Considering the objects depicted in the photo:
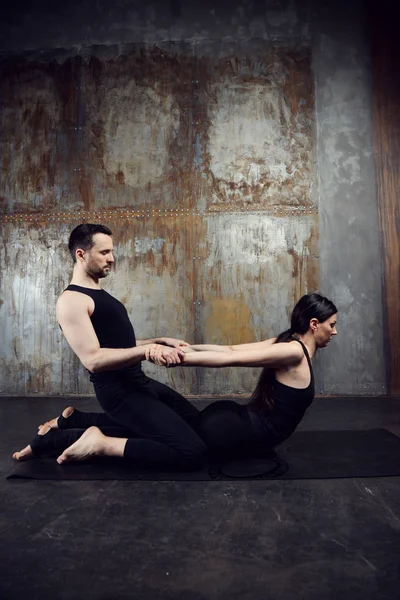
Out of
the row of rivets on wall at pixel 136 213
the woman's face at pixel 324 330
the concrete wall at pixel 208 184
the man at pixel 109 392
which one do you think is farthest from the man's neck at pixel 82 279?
the row of rivets on wall at pixel 136 213

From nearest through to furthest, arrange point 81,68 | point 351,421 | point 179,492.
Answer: point 179,492 < point 351,421 < point 81,68

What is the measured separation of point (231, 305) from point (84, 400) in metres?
1.74

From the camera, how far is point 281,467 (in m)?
2.54

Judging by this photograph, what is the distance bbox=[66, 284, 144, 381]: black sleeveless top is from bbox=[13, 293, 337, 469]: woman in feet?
1.16

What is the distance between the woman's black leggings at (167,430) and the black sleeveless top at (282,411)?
71mm

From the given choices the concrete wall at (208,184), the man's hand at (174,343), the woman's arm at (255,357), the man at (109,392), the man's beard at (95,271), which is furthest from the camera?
the concrete wall at (208,184)

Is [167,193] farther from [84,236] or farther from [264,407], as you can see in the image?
[264,407]

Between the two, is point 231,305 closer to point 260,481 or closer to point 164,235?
point 164,235

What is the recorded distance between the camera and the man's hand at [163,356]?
2376 mm

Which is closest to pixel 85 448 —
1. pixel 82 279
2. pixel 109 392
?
pixel 109 392

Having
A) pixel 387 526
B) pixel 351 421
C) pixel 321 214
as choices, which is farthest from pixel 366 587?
pixel 321 214

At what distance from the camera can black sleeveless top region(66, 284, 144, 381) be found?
263 centimetres

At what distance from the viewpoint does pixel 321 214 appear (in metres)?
4.73

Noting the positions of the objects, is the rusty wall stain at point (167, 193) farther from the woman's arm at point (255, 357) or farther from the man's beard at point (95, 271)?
the woman's arm at point (255, 357)
